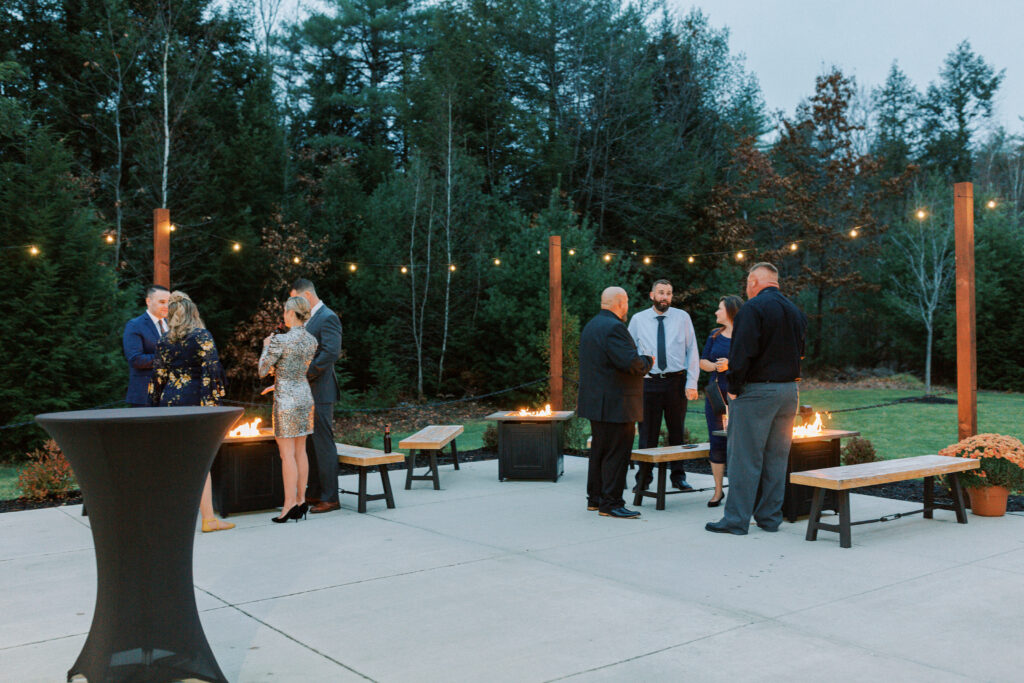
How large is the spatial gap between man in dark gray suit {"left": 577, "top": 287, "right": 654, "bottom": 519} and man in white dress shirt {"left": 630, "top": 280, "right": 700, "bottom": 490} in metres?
1.07

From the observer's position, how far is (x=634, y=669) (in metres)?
3.51

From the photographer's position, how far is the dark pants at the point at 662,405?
7840 millimetres

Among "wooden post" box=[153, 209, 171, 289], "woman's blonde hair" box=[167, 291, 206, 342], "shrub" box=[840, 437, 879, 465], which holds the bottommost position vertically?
"shrub" box=[840, 437, 879, 465]

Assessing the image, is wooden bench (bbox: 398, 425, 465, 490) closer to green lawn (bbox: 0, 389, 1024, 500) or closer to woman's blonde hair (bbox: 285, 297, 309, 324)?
woman's blonde hair (bbox: 285, 297, 309, 324)

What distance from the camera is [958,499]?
654 centimetres

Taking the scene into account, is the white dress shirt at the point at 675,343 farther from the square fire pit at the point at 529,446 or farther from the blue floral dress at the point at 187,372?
the blue floral dress at the point at 187,372

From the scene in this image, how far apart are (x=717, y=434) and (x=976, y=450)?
1990mm

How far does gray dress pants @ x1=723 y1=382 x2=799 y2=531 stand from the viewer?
20.0 feet

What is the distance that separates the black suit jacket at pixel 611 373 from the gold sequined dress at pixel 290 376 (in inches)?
86.0

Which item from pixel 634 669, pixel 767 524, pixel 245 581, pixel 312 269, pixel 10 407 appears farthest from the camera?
pixel 312 269

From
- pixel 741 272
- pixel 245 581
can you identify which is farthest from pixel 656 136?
pixel 245 581

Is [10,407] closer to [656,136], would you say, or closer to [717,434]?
[717,434]

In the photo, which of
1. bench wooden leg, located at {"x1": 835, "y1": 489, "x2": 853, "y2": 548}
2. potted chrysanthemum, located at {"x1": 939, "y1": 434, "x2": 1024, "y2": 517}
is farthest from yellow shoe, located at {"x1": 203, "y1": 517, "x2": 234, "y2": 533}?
potted chrysanthemum, located at {"x1": 939, "y1": 434, "x2": 1024, "y2": 517}

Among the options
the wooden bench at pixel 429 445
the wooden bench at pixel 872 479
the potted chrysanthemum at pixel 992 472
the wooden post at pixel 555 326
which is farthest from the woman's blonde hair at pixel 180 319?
the potted chrysanthemum at pixel 992 472
